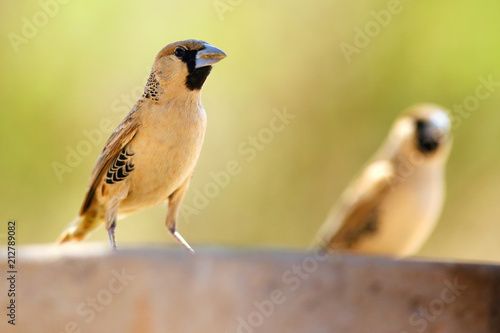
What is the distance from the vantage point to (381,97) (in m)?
11.1

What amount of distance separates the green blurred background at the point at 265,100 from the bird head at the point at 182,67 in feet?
12.7

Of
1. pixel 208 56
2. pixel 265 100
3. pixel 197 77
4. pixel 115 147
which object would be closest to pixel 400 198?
pixel 265 100

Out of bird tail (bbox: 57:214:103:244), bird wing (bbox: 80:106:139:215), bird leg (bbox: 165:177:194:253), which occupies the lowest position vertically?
bird tail (bbox: 57:214:103:244)

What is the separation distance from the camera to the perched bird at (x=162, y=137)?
327 centimetres

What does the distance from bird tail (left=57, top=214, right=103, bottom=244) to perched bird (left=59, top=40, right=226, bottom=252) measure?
44 centimetres

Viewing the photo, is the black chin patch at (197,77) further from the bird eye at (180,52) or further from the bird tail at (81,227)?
the bird tail at (81,227)

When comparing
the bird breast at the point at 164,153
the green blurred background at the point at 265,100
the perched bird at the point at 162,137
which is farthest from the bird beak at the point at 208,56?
the green blurred background at the point at 265,100

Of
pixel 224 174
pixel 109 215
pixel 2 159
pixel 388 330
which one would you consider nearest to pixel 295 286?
pixel 388 330

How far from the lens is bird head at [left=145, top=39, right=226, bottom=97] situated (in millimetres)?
3260

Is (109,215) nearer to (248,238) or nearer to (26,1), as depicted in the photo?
(26,1)

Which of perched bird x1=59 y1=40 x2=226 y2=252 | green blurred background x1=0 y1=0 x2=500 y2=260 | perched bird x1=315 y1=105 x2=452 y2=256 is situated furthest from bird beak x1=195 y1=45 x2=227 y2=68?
perched bird x1=315 y1=105 x2=452 y2=256

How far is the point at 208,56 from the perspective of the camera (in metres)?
3.20

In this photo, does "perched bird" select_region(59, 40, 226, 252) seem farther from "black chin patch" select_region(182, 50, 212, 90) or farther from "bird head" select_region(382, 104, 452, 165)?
"bird head" select_region(382, 104, 452, 165)

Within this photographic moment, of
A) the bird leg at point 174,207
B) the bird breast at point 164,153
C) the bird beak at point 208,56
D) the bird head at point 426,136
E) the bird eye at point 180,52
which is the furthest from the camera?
the bird head at point 426,136
